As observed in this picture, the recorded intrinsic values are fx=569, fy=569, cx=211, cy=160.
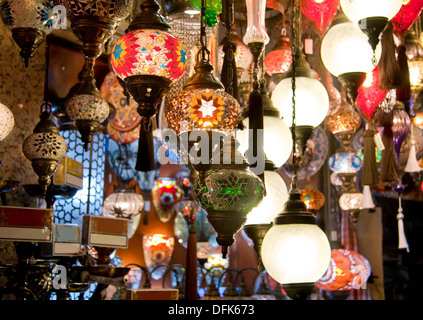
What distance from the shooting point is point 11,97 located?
362cm

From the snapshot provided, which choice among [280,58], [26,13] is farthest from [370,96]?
[26,13]

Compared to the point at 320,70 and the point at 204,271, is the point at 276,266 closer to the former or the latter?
the point at 320,70

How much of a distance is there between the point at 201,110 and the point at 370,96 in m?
1.65

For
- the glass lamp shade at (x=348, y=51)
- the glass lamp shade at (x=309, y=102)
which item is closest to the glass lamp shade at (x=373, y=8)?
the glass lamp shade at (x=348, y=51)

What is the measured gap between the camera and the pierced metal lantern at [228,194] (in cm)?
168

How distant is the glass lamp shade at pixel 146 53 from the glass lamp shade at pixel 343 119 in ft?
7.17

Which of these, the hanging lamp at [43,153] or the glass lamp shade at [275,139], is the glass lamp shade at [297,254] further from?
the hanging lamp at [43,153]

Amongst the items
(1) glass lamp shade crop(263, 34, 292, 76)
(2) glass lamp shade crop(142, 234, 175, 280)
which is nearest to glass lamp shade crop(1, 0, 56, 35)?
(1) glass lamp shade crop(263, 34, 292, 76)

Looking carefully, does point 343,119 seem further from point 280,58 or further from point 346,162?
point 346,162

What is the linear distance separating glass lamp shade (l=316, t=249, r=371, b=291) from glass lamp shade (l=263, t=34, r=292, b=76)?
1.50 meters

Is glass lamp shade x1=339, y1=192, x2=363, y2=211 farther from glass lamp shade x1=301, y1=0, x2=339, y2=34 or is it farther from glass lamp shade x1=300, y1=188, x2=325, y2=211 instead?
glass lamp shade x1=301, y1=0, x2=339, y2=34

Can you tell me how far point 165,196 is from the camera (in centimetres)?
539

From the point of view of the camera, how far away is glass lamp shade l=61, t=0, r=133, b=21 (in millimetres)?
1801
